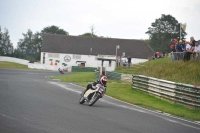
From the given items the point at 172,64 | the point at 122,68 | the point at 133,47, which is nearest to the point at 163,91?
the point at 172,64

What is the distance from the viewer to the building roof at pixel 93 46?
90.2 m

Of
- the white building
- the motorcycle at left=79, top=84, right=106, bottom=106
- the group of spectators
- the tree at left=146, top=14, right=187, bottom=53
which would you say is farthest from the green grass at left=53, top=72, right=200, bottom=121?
the tree at left=146, top=14, right=187, bottom=53

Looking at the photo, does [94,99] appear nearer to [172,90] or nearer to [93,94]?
[93,94]

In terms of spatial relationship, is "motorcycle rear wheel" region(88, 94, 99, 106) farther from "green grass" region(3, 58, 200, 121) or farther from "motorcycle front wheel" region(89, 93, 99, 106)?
"green grass" region(3, 58, 200, 121)

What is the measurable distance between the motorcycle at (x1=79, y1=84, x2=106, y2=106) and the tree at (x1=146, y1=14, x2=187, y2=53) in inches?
3542

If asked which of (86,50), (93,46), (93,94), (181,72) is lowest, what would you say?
(93,94)

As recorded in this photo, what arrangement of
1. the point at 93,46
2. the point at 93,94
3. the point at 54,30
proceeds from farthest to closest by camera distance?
the point at 54,30 → the point at 93,46 → the point at 93,94

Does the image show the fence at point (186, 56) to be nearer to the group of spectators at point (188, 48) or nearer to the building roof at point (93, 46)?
the group of spectators at point (188, 48)

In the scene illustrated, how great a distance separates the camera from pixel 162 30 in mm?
107062

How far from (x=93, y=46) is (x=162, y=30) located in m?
25.2

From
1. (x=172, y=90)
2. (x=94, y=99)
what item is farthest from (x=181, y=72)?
(x=94, y=99)

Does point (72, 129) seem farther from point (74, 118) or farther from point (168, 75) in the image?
point (168, 75)

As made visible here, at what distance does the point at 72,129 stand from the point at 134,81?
18.3m

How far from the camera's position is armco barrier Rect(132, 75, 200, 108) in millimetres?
19109
